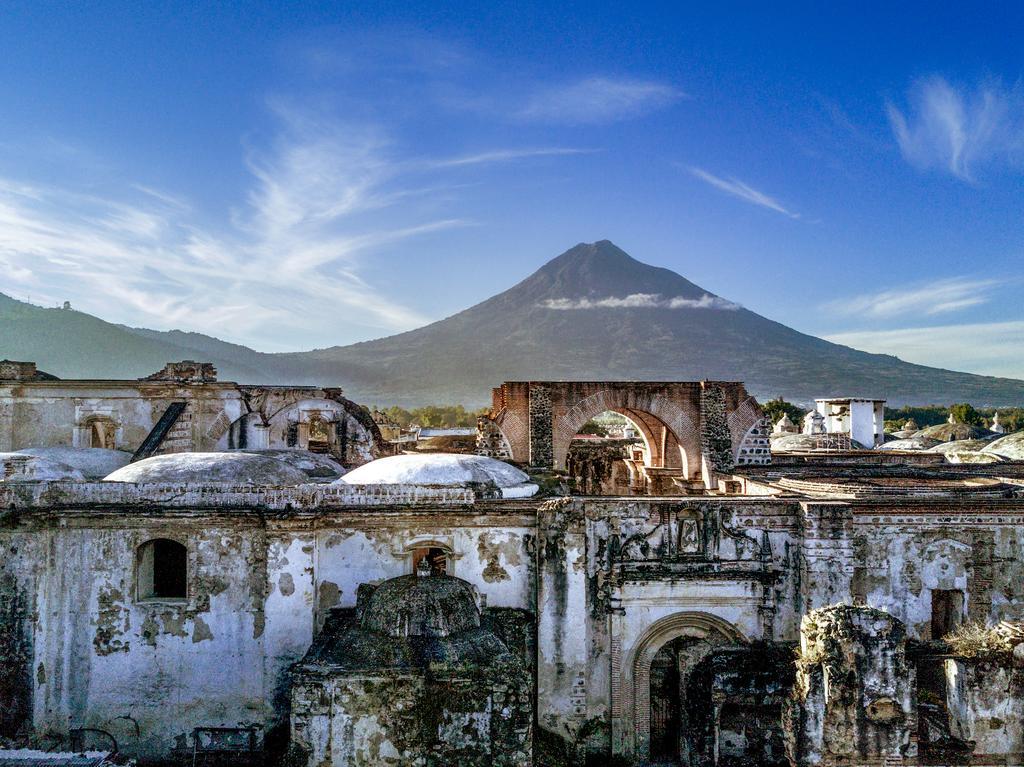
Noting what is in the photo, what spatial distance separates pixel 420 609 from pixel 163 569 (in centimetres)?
539

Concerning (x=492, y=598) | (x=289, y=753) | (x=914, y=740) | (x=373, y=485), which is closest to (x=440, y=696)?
(x=289, y=753)

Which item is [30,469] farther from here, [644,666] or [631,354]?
[631,354]

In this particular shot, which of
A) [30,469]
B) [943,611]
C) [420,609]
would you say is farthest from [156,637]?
[943,611]

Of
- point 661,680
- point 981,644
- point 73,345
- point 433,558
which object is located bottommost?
point 661,680

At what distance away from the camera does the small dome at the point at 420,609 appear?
10.4m

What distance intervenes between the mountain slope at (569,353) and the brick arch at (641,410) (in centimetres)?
12564

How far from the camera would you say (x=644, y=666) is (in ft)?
41.8

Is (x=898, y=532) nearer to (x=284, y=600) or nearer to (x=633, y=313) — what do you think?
(x=284, y=600)

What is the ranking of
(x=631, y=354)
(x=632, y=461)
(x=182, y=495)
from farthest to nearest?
(x=631, y=354) → (x=632, y=461) → (x=182, y=495)

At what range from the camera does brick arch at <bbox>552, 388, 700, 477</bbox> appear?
62.8ft

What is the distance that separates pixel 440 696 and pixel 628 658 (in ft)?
14.5

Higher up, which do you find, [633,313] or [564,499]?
[633,313]

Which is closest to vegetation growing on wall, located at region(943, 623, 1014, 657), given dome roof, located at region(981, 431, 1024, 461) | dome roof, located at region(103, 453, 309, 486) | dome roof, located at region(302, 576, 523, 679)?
dome roof, located at region(302, 576, 523, 679)

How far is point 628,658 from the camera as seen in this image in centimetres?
1266
